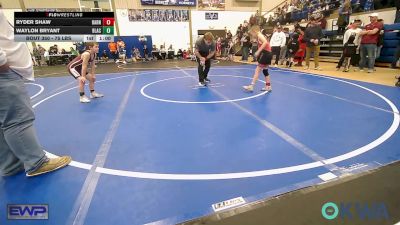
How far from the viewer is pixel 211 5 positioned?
2066 centimetres

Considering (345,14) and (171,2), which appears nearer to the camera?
(345,14)

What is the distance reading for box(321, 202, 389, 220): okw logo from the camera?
1.71 m

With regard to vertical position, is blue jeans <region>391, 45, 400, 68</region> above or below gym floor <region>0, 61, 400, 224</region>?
above

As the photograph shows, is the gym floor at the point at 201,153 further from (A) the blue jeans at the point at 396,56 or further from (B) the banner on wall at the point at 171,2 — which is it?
(B) the banner on wall at the point at 171,2

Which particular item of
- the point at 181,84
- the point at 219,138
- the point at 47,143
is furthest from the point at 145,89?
the point at 219,138

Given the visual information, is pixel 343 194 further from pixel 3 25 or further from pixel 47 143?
pixel 47 143

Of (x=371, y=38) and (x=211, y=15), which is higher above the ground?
(x=211, y=15)

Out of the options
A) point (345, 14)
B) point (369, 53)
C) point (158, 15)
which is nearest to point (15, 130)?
point (369, 53)

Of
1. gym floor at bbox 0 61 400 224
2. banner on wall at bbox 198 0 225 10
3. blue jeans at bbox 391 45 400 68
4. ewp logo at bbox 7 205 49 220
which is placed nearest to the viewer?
ewp logo at bbox 7 205 49 220

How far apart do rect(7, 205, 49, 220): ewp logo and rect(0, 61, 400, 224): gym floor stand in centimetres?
8

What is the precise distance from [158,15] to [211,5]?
4737 millimetres

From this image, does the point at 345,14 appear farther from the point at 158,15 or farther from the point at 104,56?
the point at 104,56

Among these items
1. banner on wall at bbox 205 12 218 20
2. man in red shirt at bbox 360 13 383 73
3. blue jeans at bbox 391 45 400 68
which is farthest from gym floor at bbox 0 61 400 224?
banner on wall at bbox 205 12 218 20
